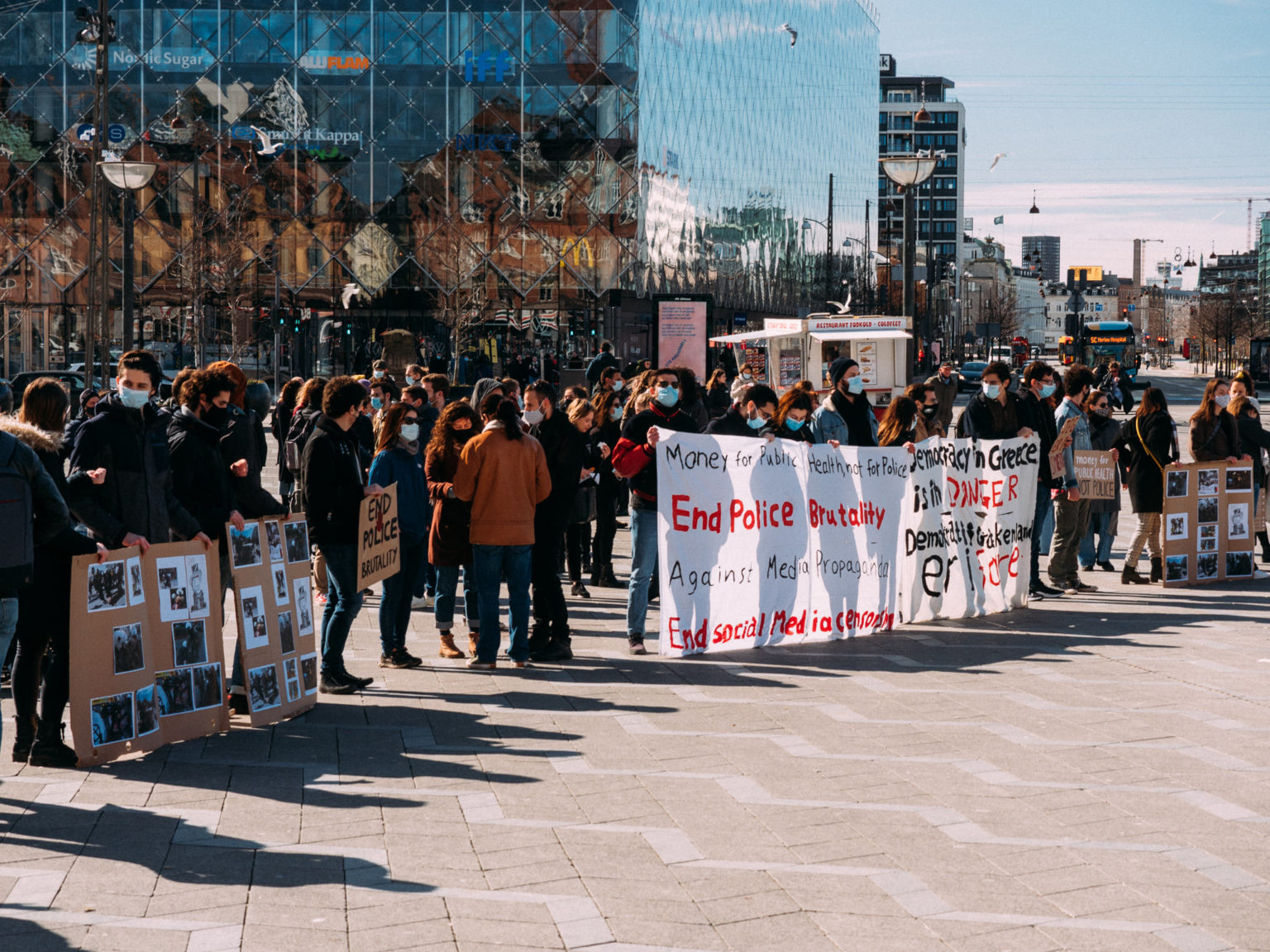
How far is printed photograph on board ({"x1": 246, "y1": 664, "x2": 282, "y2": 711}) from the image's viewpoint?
25.2ft

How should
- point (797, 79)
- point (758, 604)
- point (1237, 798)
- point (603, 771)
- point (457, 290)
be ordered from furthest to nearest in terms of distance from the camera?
1. point (797, 79)
2. point (457, 290)
3. point (758, 604)
4. point (603, 771)
5. point (1237, 798)

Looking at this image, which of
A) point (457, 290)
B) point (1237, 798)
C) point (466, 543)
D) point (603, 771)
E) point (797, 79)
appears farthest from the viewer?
point (797, 79)

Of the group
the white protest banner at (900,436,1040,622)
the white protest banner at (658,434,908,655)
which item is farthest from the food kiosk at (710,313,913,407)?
the white protest banner at (658,434,908,655)

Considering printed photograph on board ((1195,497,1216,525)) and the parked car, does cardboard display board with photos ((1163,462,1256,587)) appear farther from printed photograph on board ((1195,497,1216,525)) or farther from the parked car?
the parked car

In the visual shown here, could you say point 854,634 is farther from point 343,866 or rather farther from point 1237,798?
point 343,866

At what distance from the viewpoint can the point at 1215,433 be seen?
1435 centimetres

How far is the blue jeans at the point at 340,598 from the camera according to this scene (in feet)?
28.6

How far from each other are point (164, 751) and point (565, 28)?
1754 inches

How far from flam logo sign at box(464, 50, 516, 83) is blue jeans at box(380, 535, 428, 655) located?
136ft

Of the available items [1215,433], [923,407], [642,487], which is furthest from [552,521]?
[1215,433]

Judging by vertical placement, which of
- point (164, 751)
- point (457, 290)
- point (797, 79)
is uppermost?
point (797, 79)

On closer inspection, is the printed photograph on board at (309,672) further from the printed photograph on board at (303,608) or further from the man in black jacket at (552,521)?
the man in black jacket at (552,521)

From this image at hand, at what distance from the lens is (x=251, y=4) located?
4878cm

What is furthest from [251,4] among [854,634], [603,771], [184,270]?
[603,771]
